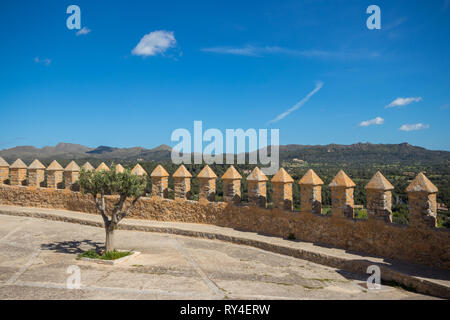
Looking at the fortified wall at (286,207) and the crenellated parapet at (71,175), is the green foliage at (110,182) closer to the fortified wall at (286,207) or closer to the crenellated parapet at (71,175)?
the fortified wall at (286,207)

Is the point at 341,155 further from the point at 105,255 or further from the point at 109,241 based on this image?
the point at 105,255

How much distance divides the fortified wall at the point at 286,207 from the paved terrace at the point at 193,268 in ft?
1.23

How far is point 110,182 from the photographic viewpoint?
308 inches

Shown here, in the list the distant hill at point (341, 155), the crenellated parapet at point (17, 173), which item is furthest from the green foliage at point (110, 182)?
the distant hill at point (341, 155)

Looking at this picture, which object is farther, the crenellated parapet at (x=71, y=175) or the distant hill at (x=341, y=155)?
the distant hill at (x=341, y=155)

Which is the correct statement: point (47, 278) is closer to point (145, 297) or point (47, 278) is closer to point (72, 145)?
point (145, 297)

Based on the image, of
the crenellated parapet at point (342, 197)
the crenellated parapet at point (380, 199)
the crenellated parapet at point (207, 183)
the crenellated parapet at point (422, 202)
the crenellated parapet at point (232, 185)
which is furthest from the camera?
the crenellated parapet at point (207, 183)

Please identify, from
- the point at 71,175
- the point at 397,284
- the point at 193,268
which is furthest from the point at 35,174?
the point at 397,284

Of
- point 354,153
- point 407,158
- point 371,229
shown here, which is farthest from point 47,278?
point 354,153

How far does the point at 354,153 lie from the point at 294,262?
1994 inches

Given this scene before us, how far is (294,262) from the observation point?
7.69 metres

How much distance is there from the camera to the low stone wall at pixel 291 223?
22.2 feet

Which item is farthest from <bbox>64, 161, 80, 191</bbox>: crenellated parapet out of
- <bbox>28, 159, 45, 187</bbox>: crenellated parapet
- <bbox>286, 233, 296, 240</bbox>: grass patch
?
<bbox>286, 233, 296, 240</bbox>: grass patch

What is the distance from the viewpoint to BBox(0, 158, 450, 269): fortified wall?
681 centimetres
